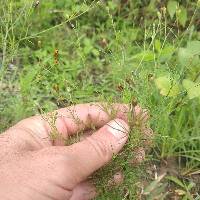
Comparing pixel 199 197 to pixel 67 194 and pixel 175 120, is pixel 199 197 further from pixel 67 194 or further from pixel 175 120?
pixel 67 194

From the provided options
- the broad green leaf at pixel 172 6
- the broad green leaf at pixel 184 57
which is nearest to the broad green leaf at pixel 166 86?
the broad green leaf at pixel 184 57

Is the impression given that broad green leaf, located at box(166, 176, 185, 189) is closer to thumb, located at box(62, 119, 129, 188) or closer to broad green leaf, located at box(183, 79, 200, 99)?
broad green leaf, located at box(183, 79, 200, 99)

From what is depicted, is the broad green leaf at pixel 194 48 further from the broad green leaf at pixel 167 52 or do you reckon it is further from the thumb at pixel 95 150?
the thumb at pixel 95 150

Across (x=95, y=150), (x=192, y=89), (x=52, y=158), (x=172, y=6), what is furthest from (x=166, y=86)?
(x=172, y=6)

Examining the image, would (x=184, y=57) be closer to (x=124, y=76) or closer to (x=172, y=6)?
(x=124, y=76)

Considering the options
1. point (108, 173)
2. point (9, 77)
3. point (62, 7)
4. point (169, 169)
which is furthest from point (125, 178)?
point (62, 7)

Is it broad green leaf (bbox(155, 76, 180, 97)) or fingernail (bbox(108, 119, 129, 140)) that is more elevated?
broad green leaf (bbox(155, 76, 180, 97))

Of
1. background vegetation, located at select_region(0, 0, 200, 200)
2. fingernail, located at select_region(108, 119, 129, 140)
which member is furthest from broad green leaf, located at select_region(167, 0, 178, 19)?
fingernail, located at select_region(108, 119, 129, 140)
